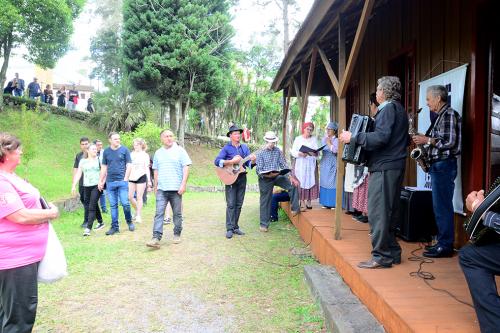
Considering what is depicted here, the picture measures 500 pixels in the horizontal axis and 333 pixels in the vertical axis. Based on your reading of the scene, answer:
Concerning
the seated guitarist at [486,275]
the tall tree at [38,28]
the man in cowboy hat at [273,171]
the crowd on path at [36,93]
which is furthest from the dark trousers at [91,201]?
the crowd on path at [36,93]

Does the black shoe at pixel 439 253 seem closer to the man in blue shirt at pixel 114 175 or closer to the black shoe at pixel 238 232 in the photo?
the black shoe at pixel 238 232

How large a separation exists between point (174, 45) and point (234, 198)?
14116mm

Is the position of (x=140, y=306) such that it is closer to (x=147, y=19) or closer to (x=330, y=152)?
(x=330, y=152)

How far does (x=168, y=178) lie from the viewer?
21.6ft

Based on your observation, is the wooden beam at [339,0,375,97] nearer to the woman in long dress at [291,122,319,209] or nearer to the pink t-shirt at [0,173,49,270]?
the woman in long dress at [291,122,319,209]

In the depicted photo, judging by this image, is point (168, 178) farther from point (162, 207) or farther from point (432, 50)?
point (432, 50)

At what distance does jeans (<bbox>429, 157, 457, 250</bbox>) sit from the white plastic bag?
137 inches

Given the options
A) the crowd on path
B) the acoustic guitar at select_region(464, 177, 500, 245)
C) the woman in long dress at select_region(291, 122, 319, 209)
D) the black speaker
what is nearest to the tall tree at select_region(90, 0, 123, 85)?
the crowd on path

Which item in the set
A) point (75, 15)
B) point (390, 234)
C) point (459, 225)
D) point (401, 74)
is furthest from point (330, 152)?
point (75, 15)

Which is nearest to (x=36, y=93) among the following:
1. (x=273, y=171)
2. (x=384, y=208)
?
(x=273, y=171)

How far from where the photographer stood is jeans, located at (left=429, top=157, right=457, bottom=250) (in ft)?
13.9

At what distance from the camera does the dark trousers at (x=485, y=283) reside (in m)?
2.41

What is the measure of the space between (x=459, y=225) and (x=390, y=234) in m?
1.32

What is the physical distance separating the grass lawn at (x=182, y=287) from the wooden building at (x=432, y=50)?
126 cm
